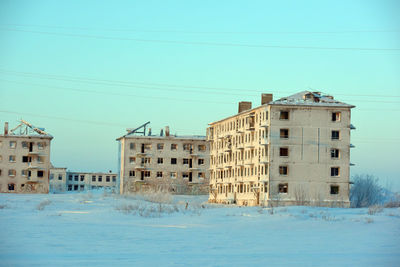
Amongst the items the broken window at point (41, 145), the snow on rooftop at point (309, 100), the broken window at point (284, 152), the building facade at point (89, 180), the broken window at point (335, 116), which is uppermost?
the snow on rooftop at point (309, 100)

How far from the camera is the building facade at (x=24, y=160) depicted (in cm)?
10525

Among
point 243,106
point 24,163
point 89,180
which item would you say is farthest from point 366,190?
point 89,180

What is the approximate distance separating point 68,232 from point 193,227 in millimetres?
6629

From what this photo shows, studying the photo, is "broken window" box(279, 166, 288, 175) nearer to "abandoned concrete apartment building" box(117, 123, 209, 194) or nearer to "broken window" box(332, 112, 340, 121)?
"broken window" box(332, 112, 340, 121)

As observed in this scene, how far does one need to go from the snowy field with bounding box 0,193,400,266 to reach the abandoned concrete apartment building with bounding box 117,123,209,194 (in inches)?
2803

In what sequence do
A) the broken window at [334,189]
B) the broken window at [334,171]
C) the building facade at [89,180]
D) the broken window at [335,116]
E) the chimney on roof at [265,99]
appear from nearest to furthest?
the broken window at [334,189] < the broken window at [334,171] < the broken window at [335,116] < the chimney on roof at [265,99] < the building facade at [89,180]

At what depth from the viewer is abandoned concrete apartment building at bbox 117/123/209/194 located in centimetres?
10844

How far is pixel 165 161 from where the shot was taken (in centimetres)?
10988

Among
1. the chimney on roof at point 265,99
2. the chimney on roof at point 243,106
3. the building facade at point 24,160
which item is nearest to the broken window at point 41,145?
the building facade at point 24,160

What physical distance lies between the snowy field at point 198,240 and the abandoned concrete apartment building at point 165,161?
71185mm

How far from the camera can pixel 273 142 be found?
73.9 meters

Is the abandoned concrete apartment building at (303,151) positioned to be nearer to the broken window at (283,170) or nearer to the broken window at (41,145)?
the broken window at (283,170)

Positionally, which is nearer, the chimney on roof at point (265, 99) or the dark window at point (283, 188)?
the dark window at point (283, 188)

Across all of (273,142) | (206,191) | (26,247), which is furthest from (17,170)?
(26,247)
